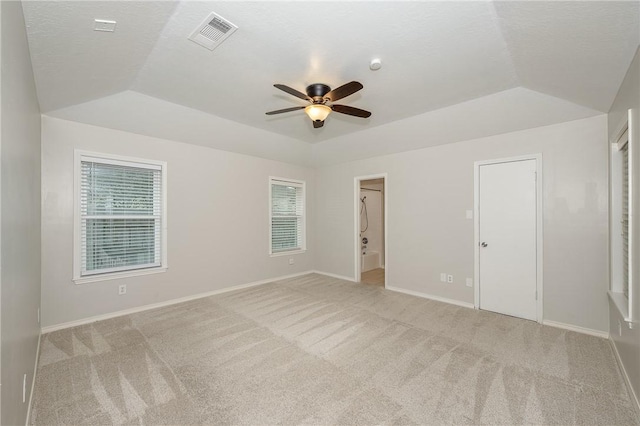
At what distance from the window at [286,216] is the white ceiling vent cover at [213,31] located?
3.31 meters

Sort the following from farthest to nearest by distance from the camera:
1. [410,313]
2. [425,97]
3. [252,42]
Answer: [410,313], [425,97], [252,42]

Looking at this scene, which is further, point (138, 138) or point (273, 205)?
point (273, 205)

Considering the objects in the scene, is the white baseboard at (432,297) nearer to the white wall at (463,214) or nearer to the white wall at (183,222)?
the white wall at (463,214)

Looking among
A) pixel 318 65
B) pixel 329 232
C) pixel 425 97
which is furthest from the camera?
pixel 329 232

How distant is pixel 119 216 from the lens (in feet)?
11.9

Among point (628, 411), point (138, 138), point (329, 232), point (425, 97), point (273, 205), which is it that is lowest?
point (628, 411)

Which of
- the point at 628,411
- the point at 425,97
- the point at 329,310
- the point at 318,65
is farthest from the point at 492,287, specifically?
the point at 318,65

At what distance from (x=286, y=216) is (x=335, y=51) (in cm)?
391

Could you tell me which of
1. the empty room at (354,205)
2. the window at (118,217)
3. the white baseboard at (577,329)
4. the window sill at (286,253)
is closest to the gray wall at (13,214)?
the empty room at (354,205)

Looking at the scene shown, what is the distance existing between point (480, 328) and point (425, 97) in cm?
286

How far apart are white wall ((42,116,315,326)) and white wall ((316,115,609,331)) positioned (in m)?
0.92

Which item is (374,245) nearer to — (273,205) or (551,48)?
(273,205)

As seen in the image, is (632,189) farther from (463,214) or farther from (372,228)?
(372,228)

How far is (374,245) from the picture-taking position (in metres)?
7.13
